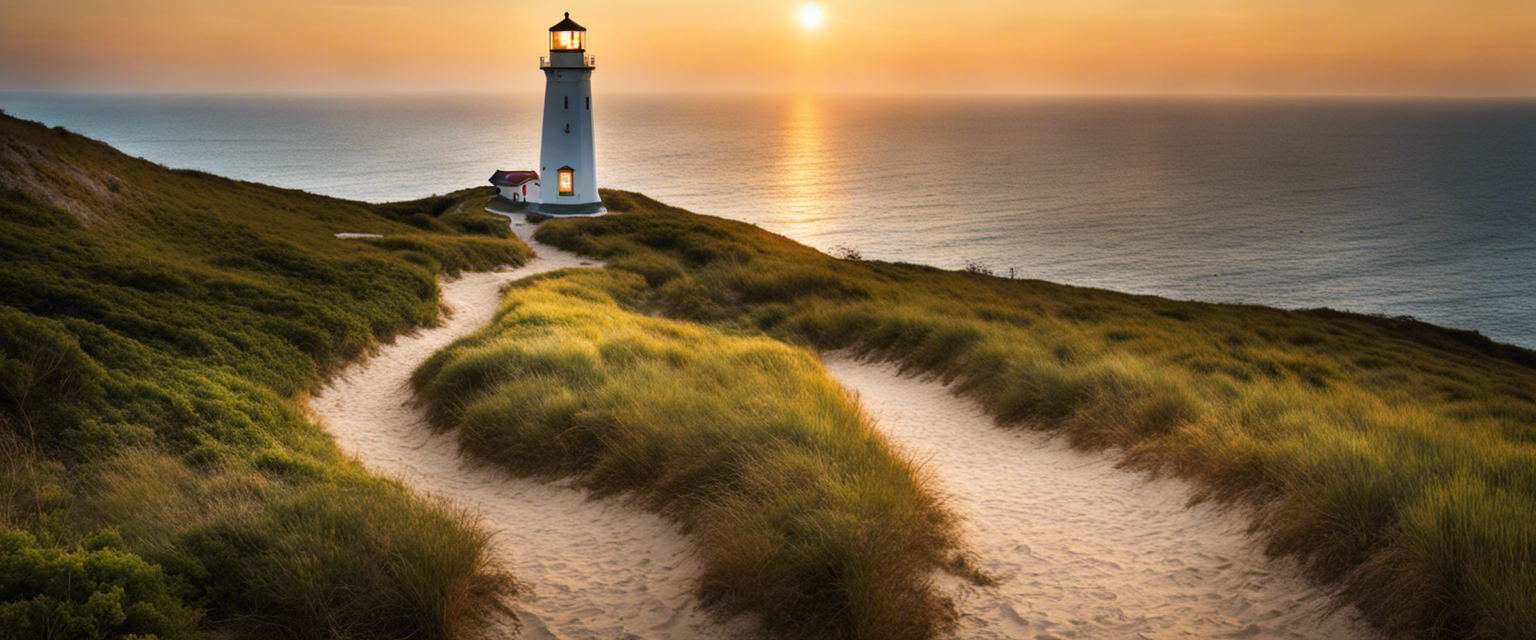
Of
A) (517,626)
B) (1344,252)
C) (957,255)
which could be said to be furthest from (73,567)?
(1344,252)

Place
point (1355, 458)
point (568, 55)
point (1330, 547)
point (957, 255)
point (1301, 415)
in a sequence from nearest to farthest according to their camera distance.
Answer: point (1330, 547)
point (1355, 458)
point (1301, 415)
point (568, 55)
point (957, 255)

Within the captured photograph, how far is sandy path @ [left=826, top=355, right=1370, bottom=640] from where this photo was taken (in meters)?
6.62

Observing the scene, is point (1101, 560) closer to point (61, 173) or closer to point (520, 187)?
point (61, 173)

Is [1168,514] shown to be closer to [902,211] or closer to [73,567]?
Answer: [73,567]

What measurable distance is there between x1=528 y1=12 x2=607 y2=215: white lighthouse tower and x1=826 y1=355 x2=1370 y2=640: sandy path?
1769 inches

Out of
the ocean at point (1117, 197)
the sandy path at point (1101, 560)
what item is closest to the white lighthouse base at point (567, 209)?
the ocean at point (1117, 197)

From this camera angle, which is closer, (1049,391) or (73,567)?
(73,567)

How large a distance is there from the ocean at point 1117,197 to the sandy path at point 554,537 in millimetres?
53111

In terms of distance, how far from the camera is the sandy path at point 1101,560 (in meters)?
6.62

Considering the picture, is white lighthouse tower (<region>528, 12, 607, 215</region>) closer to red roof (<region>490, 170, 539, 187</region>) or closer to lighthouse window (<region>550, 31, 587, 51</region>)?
lighthouse window (<region>550, 31, 587, 51</region>)

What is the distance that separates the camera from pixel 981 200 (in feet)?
315

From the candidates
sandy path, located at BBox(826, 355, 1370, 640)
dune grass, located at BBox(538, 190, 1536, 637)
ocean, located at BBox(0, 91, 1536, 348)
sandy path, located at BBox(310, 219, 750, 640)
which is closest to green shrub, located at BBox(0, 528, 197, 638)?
sandy path, located at BBox(310, 219, 750, 640)

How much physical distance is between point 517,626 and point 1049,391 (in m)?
9.34

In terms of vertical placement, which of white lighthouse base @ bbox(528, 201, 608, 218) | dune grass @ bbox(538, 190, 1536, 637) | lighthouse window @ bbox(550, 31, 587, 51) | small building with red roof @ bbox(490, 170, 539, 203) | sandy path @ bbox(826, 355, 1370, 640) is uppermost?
lighthouse window @ bbox(550, 31, 587, 51)
